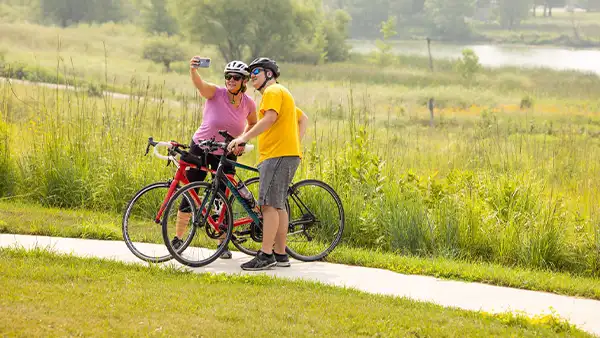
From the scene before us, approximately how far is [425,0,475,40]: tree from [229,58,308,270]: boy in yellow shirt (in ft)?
483

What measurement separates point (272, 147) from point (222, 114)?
592 millimetres

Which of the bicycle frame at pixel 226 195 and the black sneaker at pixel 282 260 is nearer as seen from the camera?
the bicycle frame at pixel 226 195

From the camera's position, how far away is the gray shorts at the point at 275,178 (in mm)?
7277

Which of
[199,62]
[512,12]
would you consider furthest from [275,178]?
[512,12]

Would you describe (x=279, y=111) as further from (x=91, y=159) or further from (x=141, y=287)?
(x=91, y=159)

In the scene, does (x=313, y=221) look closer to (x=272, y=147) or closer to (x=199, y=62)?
(x=272, y=147)

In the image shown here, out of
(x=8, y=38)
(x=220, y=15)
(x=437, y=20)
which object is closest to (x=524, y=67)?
(x=220, y=15)

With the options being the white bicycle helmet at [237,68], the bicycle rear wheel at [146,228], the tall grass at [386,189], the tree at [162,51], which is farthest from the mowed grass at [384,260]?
the tree at [162,51]

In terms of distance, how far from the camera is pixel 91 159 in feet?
34.9

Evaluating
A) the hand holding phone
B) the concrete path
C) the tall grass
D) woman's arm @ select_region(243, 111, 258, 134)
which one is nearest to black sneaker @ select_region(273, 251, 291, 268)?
the concrete path

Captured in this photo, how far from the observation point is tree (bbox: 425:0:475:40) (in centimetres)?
15062

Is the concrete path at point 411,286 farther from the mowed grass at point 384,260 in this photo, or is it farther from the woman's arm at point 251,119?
the woman's arm at point 251,119

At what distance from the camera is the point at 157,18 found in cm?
10862

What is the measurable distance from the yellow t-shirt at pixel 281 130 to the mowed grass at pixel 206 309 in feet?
3.70
